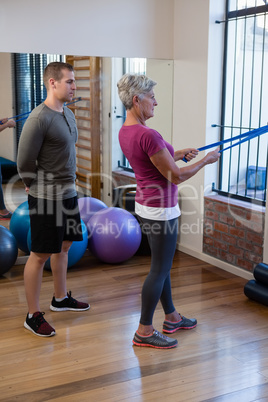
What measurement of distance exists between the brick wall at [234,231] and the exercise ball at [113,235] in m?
0.64

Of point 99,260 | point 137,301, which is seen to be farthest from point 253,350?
point 99,260

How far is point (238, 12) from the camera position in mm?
4039

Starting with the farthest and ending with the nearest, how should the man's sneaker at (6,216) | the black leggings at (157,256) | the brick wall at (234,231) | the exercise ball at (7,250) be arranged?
the man's sneaker at (6,216)
the brick wall at (234,231)
the exercise ball at (7,250)
the black leggings at (157,256)

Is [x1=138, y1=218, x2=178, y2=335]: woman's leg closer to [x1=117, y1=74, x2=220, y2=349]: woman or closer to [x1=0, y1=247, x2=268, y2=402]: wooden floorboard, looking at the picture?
[x1=117, y1=74, x2=220, y2=349]: woman

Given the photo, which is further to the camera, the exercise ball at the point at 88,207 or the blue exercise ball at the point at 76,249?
the exercise ball at the point at 88,207

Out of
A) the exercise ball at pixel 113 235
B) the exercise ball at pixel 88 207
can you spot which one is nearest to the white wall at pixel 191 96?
the exercise ball at pixel 113 235

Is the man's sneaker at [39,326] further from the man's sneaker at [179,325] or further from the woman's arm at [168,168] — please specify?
the woman's arm at [168,168]

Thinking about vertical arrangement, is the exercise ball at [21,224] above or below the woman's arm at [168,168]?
below

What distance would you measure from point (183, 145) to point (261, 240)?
1.19m

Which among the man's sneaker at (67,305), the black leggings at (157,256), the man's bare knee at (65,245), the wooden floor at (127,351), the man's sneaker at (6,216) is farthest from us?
the man's sneaker at (6,216)

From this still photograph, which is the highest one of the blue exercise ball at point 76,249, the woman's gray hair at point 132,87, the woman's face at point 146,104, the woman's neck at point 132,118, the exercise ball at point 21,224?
the woman's gray hair at point 132,87

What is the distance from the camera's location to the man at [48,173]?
9.06 ft

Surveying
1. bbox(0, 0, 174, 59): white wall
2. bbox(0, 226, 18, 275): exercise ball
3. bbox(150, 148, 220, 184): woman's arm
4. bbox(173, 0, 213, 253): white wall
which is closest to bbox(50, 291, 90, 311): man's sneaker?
bbox(0, 226, 18, 275): exercise ball

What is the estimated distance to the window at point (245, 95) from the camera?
392 cm
